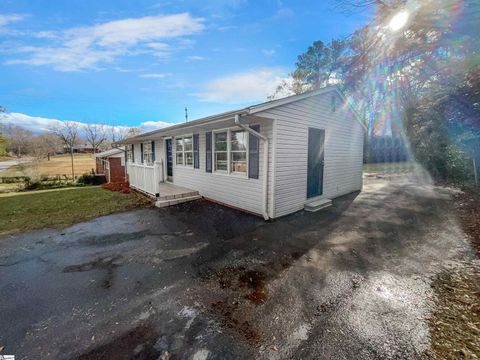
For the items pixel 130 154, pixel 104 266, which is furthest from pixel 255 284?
pixel 130 154

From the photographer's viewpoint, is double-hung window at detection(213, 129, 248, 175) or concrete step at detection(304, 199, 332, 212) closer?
double-hung window at detection(213, 129, 248, 175)

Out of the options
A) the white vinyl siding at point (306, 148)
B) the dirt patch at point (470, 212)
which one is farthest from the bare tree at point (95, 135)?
the dirt patch at point (470, 212)

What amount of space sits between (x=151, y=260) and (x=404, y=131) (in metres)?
22.3

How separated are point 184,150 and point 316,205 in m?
5.90

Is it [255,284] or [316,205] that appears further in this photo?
[316,205]

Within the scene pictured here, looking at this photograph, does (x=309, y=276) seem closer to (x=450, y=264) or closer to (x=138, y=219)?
(x=450, y=264)

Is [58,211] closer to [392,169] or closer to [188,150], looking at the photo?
[188,150]

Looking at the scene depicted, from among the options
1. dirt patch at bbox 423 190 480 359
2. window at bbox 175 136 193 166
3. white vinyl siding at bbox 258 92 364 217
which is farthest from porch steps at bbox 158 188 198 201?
dirt patch at bbox 423 190 480 359

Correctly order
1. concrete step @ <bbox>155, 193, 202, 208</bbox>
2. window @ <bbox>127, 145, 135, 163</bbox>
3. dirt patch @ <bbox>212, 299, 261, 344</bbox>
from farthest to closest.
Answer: window @ <bbox>127, 145, 135, 163</bbox>, concrete step @ <bbox>155, 193, 202, 208</bbox>, dirt patch @ <bbox>212, 299, 261, 344</bbox>

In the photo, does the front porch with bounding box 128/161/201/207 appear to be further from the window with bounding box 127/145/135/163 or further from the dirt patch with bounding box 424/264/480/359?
the dirt patch with bounding box 424/264/480/359

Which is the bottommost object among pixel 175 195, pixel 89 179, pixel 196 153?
pixel 89 179

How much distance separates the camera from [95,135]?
55281mm

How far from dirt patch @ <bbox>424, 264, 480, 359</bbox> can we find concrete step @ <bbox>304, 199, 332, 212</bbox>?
3624 millimetres

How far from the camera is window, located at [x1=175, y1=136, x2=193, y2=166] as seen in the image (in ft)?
29.8
